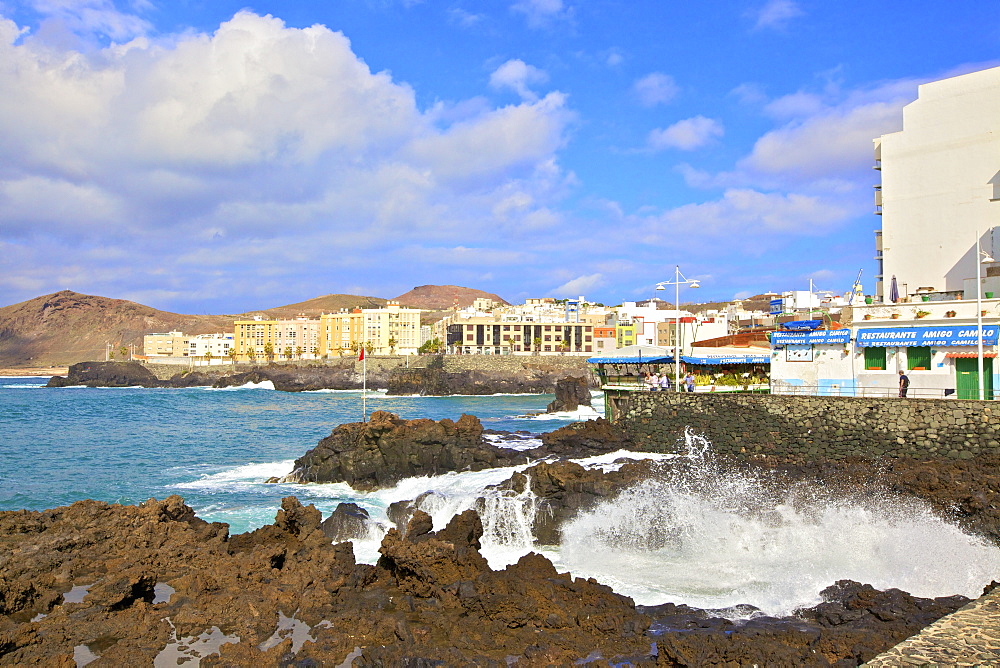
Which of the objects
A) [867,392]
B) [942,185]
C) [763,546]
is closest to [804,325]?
[867,392]

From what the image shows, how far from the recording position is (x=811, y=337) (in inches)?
1046

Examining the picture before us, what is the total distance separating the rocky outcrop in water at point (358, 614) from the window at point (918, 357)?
46.0ft

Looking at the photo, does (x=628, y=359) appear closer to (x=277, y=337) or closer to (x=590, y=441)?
(x=590, y=441)

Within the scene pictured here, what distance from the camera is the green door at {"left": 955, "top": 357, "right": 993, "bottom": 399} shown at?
22578mm

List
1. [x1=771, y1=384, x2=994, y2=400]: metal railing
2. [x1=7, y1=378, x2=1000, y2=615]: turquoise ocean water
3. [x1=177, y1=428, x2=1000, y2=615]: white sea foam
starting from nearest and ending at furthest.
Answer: [x1=177, y1=428, x2=1000, y2=615]: white sea foam < [x1=7, y1=378, x2=1000, y2=615]: turquoise ocean water < [x1=771, y1=384, x2=994, y2=400]: metal railing

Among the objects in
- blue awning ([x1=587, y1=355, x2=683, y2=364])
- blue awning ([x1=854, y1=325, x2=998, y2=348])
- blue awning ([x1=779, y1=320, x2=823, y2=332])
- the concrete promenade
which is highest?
blue awning ([x1=779, y1=320, x2=823, y2=332])

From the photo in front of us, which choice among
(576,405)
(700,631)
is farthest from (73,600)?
(576,405)

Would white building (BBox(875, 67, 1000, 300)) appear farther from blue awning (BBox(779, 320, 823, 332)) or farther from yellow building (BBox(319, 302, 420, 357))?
yellow building (BBox(319, 302, 420, 357))

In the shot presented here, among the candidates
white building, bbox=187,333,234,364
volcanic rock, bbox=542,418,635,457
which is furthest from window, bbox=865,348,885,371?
white building, bbox=187,333,234,364

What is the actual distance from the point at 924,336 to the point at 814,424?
4.76m

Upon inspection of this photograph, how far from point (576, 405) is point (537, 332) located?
69.0m

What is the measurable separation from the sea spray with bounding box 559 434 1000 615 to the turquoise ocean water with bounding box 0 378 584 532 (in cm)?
1009

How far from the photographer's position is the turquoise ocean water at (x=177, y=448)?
26031mm

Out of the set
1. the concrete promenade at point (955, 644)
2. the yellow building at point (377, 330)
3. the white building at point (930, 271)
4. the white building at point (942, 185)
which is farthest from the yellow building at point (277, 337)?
the concrete promenade at point (955, 644)
